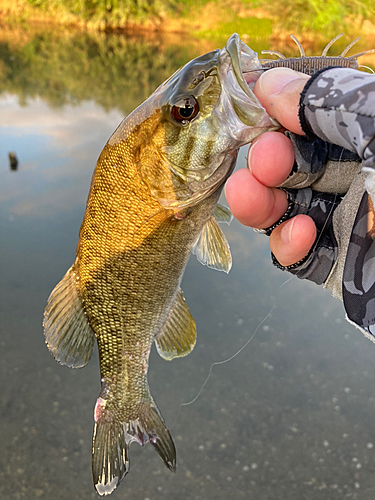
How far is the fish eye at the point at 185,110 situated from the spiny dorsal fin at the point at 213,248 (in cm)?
59

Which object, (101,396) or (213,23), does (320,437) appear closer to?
(101,396)

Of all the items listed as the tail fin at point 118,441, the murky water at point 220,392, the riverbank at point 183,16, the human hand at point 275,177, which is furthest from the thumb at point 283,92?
the riverbank at point 183,16

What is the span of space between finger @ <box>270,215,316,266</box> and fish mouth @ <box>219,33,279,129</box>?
43cm

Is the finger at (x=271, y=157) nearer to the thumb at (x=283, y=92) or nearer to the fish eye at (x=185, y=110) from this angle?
the thumb at (x=283, y=92)

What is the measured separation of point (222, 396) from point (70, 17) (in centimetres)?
3149

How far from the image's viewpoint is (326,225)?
1690 mm

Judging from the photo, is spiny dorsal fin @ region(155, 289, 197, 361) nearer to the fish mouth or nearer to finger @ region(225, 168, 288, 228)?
finger @ region(225, 168, 288, 228)

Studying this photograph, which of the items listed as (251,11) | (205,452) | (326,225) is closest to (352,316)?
(326,225)

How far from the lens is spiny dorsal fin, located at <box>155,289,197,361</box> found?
75.5 inches

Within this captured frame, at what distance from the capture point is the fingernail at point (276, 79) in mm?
1161

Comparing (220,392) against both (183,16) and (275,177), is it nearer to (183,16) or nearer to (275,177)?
(275,177)

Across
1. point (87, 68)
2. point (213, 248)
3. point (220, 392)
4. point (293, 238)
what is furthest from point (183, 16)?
point (293, 238)

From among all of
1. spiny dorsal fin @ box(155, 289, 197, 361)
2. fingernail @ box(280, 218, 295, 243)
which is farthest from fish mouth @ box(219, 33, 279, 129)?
spiny dorsal fin @ box(155, 289, 197, 361)

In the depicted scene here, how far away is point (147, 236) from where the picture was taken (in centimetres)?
159
